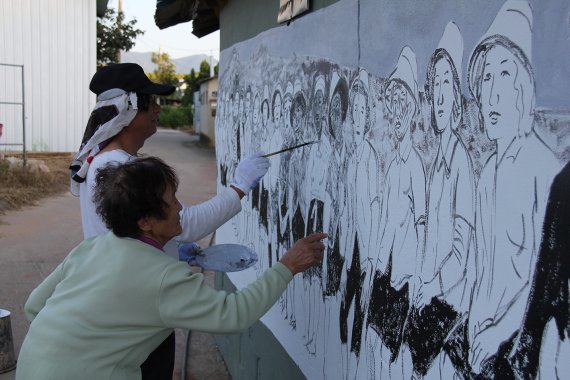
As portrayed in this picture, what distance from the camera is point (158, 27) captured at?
5.84 meters

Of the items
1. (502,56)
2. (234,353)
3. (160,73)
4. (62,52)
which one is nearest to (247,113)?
(234,353)

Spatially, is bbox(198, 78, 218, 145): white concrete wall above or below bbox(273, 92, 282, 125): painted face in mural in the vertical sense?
above

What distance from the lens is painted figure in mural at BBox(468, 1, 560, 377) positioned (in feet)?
4.49

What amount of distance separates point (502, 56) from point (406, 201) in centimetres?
60

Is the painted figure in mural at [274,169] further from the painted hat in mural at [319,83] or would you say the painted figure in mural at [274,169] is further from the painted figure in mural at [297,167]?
the painted hat in mural at [319,83]

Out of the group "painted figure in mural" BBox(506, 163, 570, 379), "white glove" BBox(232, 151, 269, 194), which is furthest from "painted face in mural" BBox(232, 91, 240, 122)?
"painted figure in mural" BBox(506, 163, 570, 379)

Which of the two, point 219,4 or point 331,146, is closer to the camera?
point 331,146

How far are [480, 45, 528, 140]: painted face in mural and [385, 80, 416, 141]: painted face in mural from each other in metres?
0.37

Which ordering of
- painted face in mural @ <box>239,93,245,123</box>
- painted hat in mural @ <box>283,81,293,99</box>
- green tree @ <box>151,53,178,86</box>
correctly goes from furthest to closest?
green tree @ <box>151,53,178,86</box>
painted face in mural @ <box>239,93,245,123</box>
painted hat in mural @ <box>283,81,293,99</box>

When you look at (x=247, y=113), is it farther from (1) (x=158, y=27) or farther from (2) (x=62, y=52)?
(2) (x=62, y=52)

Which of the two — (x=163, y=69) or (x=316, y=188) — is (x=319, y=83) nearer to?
(x=316, y=188)

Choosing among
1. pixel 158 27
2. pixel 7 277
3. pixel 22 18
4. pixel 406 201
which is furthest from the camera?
pixel 22 18

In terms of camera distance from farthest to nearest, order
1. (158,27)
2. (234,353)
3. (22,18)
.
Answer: (22,18)
(158,27)
(234,353)

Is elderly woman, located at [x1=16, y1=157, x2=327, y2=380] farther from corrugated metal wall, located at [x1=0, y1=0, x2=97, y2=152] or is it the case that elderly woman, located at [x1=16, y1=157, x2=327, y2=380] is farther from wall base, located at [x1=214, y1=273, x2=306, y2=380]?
corrugated metal wall, located at [x1=0, y1=0, x2=97, y2=152]
